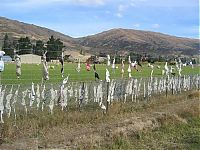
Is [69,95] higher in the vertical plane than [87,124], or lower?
higher

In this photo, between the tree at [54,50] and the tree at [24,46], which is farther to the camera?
the tree at [54,50]

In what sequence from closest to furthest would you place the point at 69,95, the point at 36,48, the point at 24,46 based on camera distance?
1. the point at 69,95
2. the point at 24,46
3. the point at 36,48

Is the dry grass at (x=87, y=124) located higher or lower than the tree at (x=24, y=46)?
lower

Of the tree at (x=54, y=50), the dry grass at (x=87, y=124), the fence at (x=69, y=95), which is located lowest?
the dry grass at (x=87, y=124)

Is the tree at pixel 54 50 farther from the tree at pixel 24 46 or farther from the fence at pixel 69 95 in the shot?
→ the fence at pixel 69 95

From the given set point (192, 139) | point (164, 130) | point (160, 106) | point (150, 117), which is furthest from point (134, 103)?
point (192, 139)

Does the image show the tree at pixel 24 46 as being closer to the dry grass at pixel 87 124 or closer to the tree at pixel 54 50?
the tree at pixel 54 50

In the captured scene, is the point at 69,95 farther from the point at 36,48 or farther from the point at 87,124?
the point at 36,48

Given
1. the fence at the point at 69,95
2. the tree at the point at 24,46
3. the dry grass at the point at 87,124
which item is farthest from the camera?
the tree at the point at 24,46

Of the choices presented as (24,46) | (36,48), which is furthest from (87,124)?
(36,48)

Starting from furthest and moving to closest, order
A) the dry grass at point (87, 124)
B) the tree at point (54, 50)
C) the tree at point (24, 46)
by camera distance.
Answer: the tree at point (54, 50)
the tree at point (24, 46)
the dry grass at point (87, 124)

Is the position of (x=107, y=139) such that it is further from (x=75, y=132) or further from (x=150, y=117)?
(x=150, y=117)

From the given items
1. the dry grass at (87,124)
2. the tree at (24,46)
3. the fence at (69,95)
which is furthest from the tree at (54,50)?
the dry grass at (87,124)

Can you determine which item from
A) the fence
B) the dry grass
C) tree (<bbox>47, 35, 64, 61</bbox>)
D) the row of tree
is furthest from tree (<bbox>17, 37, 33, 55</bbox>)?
the dry grass
